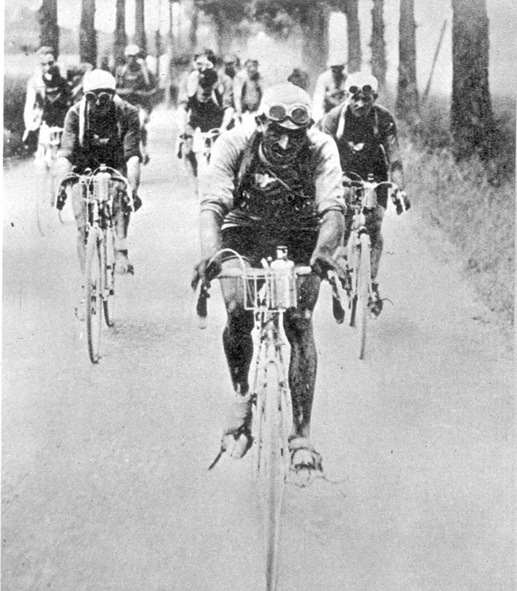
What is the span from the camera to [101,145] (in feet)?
12.1

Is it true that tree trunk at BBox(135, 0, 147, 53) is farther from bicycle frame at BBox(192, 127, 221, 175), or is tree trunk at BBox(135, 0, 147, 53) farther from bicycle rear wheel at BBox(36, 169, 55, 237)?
bicycle rear wheel at BBox(36, 169, 55, 237)

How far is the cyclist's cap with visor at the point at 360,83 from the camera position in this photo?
145 inches

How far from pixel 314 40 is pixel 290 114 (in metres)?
0.33

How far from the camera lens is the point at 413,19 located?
3701 millimetres

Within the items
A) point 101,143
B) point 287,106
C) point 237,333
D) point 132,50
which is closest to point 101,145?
point 101,143

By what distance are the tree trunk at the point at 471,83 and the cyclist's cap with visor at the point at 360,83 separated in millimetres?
331

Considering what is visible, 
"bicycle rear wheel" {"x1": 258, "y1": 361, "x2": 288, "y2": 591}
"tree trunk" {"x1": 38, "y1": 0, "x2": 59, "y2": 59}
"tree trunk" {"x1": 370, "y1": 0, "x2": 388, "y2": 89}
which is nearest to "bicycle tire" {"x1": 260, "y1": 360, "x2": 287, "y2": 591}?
"bicycle rear wheel" {"x1": 258, "y1": 361, "x2": 288, "y2": 591}

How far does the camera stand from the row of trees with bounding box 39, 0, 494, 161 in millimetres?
3631

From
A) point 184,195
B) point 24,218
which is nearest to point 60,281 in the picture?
point 24,218

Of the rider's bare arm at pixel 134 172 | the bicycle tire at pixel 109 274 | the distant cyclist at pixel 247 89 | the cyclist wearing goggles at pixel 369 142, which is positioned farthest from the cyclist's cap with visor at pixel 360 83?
the bicycle tire at pixel 109 274

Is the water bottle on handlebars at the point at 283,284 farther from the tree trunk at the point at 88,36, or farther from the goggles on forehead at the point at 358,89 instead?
the tree trunk at the point at 88,36

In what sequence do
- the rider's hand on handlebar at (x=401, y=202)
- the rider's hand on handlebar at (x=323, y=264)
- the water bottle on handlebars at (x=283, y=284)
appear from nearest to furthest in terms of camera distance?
1. the water bottle on handlebars at (x=283, y=284)
2. the rider's hand on handlebar at (x=323, y=264)
3. the rider's hand on handlebar at (x=401, y=202)

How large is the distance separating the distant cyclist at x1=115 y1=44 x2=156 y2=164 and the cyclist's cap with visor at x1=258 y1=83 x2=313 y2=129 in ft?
1.47

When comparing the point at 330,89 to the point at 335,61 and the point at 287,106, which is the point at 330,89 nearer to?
the point at 335,61
